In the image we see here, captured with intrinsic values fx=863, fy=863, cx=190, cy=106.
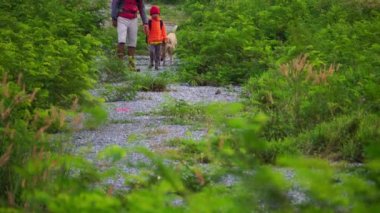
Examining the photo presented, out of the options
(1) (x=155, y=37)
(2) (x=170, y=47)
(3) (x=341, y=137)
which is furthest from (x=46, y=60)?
(2) (x=170, y=47)

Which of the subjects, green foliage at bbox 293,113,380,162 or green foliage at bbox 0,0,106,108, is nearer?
green foliage at bbox 293,113,380,162

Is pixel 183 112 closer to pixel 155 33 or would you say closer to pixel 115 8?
pixel 115 8

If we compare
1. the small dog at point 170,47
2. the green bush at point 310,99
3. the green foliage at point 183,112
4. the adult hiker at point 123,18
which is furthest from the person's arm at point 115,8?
the green bush at point 310,99

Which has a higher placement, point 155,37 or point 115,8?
point 115,8

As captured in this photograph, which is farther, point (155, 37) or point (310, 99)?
point (155, 37)

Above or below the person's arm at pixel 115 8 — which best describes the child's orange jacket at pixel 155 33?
below

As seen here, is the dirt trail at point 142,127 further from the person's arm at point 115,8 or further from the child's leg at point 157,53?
the child's leg at point 157,53

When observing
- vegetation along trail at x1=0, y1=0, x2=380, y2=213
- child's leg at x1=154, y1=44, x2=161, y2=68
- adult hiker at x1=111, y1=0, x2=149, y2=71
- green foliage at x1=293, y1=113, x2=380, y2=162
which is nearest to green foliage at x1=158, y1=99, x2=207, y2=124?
vegetation along trail at x1=0, y1=0, x2=380, y2=213

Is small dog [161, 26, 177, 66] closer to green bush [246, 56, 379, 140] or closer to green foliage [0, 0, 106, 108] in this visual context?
green foliage [0, 0, 106, 108]

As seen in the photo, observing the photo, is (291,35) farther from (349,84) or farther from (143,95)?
(349,84)

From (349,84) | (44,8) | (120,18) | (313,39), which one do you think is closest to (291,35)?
(313,39)

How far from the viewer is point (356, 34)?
13.6 m

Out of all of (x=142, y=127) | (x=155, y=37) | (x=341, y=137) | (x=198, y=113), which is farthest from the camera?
(x=155, y=37)

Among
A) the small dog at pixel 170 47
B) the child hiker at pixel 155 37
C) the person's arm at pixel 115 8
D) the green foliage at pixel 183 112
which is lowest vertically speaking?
the small dog at pixel 170 47
